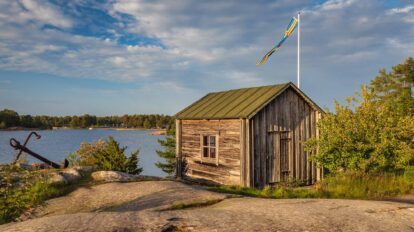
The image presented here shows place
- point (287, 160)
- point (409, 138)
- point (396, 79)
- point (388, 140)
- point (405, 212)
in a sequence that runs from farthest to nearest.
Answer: point (396, 79) → point (287, 160) → point (409, 138) → point (388, 140) → point (405, 212)

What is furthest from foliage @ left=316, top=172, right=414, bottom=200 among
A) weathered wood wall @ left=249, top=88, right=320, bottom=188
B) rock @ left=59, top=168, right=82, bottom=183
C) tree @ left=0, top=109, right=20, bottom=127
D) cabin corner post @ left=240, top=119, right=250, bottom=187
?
tree @ left=0, top=109, right=20, bottom=127

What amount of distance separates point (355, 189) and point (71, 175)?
36.6 feet

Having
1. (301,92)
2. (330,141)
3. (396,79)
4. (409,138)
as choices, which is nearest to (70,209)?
(330,141)

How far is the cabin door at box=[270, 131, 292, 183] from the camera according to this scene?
17.2 m

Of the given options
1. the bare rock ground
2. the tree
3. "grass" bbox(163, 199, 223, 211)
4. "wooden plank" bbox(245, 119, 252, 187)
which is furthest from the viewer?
the tree

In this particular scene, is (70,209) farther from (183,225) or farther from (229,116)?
(229,116)

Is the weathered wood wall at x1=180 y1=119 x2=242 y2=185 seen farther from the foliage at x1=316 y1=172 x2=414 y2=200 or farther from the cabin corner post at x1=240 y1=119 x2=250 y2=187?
the foliage at x1=316 y1=172 x2=414 y2=200

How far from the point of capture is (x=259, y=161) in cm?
1667

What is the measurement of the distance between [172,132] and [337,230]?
2467 centimetres

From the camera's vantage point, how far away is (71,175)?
47.6 ft

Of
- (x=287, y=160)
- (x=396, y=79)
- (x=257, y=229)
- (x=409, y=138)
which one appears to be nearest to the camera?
(x=257, y=229)

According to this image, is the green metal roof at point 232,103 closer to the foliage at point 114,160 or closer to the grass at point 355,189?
the foliage at point 114,160

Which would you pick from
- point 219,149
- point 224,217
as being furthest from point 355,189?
point 224,217

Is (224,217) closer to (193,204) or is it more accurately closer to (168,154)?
(193,204)
